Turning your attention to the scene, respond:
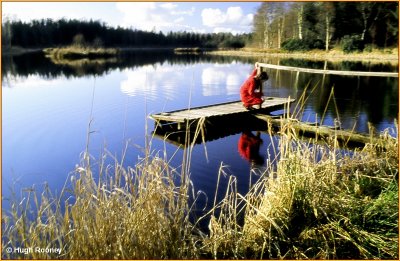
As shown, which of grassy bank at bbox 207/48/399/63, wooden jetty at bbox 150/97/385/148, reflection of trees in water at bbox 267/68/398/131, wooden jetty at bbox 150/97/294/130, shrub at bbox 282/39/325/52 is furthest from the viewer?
shrub at bbox 282/39/325/52

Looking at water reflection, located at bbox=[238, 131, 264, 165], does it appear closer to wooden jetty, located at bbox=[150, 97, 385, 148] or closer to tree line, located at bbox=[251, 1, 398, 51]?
wooden jetty, located at bbox=[150, 97, 385, 148]

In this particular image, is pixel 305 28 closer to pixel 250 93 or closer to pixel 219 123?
pixel 250 93

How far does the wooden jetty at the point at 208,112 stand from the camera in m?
9.33

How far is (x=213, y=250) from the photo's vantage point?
11.9ft

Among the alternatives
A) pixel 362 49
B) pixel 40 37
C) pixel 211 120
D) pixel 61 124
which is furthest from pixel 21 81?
pixel 40 37

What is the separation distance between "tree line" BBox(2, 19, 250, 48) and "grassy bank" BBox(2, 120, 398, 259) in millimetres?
50721

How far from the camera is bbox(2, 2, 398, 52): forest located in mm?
39531

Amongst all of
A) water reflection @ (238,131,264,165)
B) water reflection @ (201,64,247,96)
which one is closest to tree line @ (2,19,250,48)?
water reflection @ (201,64,247,96)

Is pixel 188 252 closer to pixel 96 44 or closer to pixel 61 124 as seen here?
pixel 61 124

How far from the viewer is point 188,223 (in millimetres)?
3547

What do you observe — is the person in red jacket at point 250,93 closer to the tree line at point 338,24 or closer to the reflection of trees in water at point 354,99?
the reflection of trees in water at point 354,99

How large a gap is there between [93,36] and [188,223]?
255 feet

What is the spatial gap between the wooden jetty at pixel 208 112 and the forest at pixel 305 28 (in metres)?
31.6

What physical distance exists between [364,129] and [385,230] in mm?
7168
